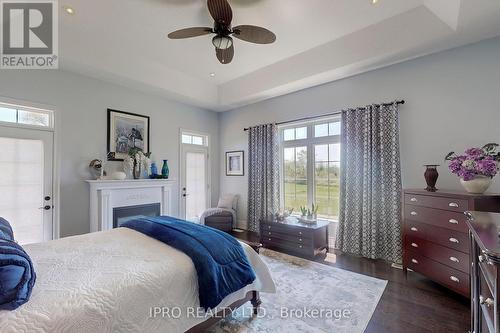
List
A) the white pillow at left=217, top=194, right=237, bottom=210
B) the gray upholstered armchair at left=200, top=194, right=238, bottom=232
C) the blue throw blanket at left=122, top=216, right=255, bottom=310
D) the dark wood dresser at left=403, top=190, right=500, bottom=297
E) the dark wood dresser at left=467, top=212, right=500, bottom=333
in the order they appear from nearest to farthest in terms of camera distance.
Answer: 1. the dark wood dresser at left=467, top=212, right=500, bottom=333
2. the blue throw blanket at left=122, top=216, right=255, bottom=310
3. the dark wood dresser at left=403, top=190, right=500, bottom=297
4. the gray upholstered armchair at left=200, top=194, right=238, bottom=232
5. the white pillow at left=217, top=194, right=237, bottom=210

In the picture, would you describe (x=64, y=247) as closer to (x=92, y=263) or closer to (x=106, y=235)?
(x=106, y=235)

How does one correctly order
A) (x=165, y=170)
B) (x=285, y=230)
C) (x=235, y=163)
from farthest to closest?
(x=235, y=163) → (x=165, y=170) → (x=285, y=230)

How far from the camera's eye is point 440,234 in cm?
250

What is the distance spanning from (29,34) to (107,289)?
3.48m

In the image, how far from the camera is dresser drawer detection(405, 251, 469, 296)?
7.39 ft

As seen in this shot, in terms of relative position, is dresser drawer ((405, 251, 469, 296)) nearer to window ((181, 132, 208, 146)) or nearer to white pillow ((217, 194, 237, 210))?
white pillow ((217, 194, 237, 210))

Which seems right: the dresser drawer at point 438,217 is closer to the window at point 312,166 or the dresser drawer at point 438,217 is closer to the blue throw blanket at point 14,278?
the window at point 312,166

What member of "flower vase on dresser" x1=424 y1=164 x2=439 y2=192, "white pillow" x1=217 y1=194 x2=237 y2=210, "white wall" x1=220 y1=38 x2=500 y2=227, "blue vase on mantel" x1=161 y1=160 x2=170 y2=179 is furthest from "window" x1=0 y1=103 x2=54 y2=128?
"flower vase on dresser" x1=424 y1=164 x2=439 y2=192

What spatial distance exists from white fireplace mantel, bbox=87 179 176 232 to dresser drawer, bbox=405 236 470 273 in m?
3.98

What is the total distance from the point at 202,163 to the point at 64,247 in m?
3.66

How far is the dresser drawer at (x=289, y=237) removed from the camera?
3555mm

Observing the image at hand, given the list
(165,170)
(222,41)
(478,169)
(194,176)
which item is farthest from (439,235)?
(194,176)

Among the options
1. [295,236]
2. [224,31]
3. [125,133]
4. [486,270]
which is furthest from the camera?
[125,133]

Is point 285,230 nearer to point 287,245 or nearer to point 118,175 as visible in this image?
point 287,245
